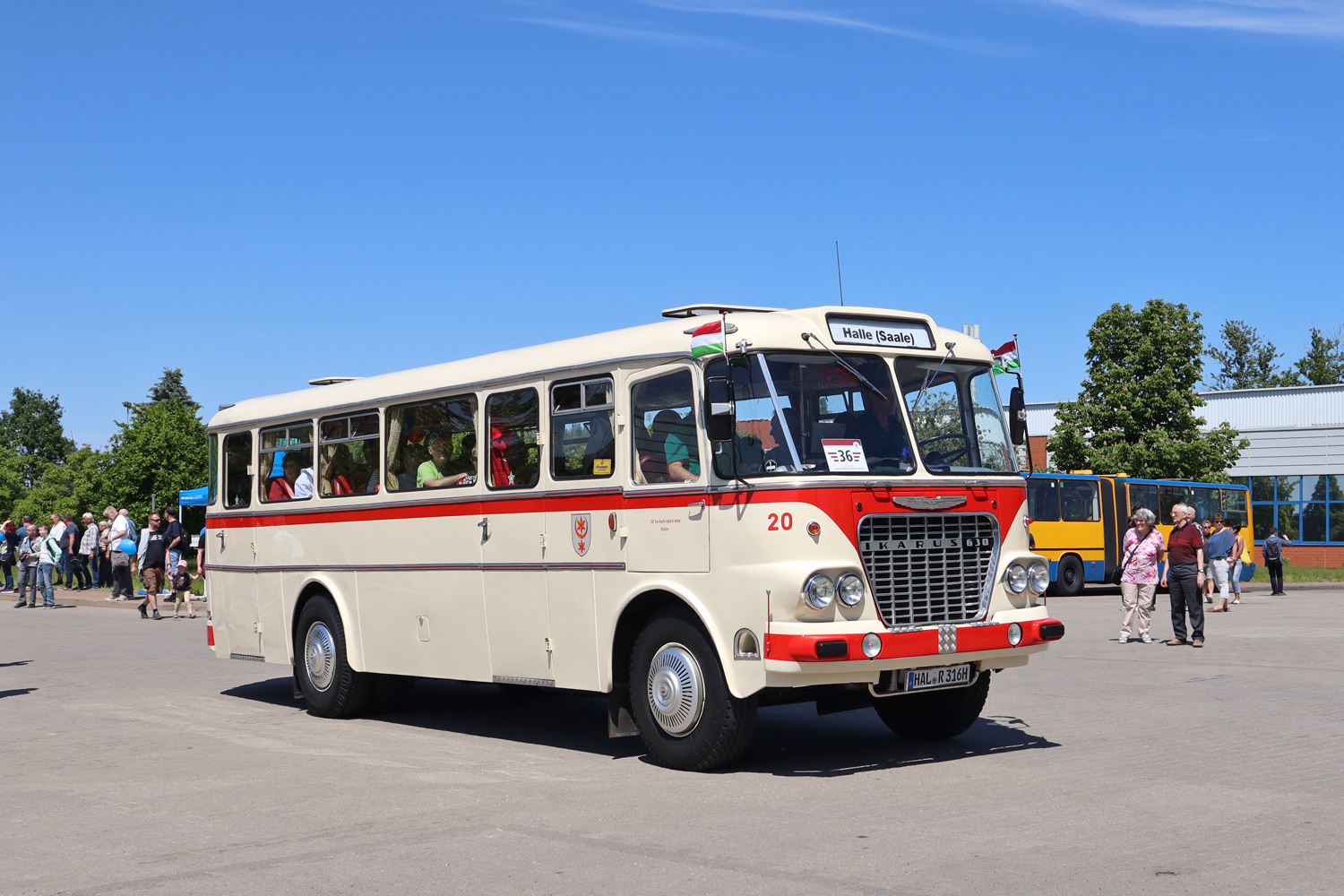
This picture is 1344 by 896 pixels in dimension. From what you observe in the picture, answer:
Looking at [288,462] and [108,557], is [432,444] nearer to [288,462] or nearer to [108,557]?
[288,462]

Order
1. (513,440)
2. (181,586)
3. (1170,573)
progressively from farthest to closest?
1. (181,586)
2. (1170,573)
3. (513,440)

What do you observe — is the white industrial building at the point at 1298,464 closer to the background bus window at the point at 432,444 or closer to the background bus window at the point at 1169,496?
the background bus window at the point at 1169,496

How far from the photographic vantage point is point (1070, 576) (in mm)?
36562

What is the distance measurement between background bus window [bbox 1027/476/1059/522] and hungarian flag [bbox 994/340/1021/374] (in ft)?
88.6

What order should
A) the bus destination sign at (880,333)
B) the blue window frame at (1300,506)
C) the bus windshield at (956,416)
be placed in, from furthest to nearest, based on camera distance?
1. the blue window frame at (1300,506)
2. the bus windshield at (956,416)
3. the bus destination sign at (880,333)

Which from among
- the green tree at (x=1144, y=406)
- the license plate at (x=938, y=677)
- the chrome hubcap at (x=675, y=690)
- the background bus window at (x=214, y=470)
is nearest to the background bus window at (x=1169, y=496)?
the green tree at (x=1144, y=406)

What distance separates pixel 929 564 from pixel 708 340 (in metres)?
2.04

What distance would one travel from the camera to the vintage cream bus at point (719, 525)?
8742mm

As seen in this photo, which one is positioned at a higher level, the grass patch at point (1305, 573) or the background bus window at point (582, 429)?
the background bus window at point (582, 429)

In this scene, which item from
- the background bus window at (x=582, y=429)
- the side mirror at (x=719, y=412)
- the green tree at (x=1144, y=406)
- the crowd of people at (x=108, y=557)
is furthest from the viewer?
the green tree at (x=1144, y=406)

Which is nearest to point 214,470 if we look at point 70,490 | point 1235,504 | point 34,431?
point 1235,504

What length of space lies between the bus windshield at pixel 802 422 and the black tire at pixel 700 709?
111cm

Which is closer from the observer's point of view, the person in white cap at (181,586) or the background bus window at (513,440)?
the background bus window at (513,440)

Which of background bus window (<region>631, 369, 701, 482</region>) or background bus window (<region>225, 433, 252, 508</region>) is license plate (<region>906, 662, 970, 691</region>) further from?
background bus window (<region>225, 433, 252, 508</region>)
